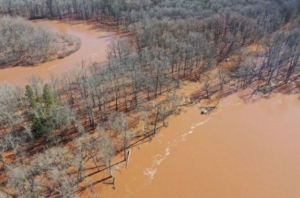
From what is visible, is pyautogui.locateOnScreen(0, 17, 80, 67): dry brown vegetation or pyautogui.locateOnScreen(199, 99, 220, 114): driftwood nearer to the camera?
pyautogui.locateOnScreen(199, 99, 220, 114): driftwood

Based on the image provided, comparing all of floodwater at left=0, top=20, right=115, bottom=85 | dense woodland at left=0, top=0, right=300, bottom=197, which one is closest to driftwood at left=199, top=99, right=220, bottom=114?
dense woodland at left=0, top=0, right=300, bottom=197

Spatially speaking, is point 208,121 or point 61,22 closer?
point 208,121

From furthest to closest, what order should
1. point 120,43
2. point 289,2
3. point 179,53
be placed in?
point 289,2 → point 120,43 → point 179,53

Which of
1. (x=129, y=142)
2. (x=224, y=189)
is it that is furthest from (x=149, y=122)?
(x=224, y=189)

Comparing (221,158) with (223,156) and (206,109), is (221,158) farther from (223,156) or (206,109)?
(206,109)

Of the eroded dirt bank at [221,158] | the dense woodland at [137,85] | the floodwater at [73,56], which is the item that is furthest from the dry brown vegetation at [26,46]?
the eroded dirt bank at [221,158]

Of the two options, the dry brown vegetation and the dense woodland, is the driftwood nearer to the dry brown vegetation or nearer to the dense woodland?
the dense woodland

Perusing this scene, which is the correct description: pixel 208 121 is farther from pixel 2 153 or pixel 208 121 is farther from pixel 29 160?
pixel 2 153
